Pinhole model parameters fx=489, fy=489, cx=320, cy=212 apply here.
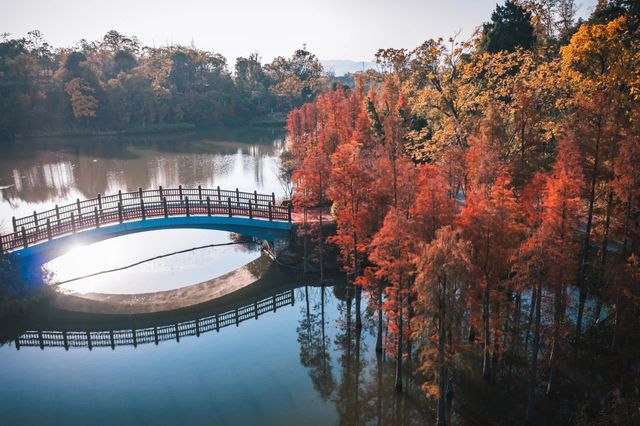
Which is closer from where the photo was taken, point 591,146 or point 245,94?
point 591,146

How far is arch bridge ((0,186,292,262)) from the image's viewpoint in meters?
24.3

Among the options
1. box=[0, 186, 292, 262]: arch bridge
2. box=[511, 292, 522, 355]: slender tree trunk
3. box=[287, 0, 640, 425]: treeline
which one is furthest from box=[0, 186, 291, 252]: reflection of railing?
box=[511, 292, 522, 355]: slender tree trunk

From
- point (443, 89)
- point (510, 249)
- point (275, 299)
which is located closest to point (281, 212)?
point (275, 299)

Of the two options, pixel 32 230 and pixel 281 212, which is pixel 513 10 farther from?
pixel 32 230

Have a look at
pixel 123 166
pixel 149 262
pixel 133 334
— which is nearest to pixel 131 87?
pixel 123 166

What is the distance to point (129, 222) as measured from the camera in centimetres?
2619

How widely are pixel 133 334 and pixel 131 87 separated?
7172cm

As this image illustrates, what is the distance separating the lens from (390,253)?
15344 millimetres

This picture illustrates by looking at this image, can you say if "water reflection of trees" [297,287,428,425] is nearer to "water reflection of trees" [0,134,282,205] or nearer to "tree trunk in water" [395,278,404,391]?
"tree trunk in water" [395,278,404,391]

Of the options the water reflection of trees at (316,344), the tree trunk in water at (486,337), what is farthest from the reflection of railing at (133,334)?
the tree trunk in water at (486,337)

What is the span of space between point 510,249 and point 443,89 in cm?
1294

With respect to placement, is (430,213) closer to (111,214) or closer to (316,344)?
(316,344)

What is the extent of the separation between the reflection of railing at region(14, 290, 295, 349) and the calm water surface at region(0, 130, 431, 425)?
0.51 feet

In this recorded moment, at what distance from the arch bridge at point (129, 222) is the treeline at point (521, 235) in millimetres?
6070
